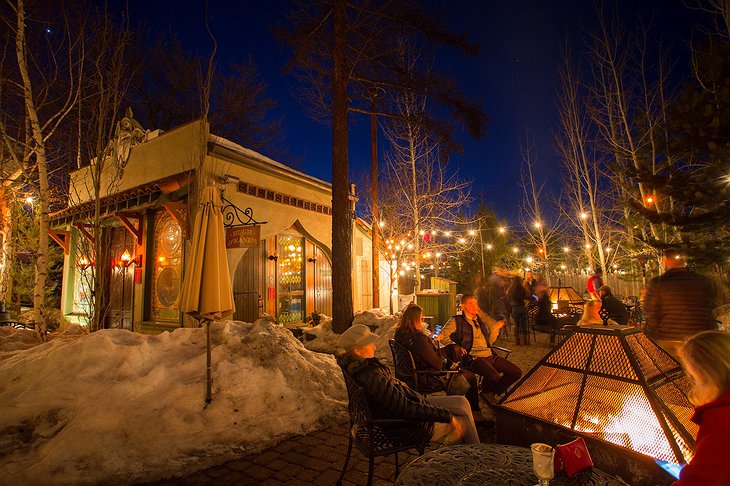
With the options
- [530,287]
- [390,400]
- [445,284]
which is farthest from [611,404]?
[445,284]

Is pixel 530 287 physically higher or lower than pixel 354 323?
higher

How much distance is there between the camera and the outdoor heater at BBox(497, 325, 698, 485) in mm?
2566

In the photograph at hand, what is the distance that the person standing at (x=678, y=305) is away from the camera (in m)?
4.14

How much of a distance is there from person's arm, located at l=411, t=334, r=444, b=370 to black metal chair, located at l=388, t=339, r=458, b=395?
9cm

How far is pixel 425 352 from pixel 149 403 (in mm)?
3520

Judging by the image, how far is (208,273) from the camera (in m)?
4.77

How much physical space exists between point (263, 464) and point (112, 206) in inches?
395

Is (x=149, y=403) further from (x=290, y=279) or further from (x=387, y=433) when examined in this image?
(x=290, y=279)

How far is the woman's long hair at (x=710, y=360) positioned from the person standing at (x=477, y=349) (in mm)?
3059

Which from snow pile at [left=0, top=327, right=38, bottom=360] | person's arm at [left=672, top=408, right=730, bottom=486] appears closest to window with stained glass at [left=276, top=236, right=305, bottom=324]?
snow pile at [left=0, top=327, right=38, bottom=360]

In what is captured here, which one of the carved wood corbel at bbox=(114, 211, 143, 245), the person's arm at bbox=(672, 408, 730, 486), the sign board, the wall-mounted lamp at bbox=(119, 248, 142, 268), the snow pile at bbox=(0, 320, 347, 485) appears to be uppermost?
the carved wood corbel at bbox=(114, 211, 143, 245)

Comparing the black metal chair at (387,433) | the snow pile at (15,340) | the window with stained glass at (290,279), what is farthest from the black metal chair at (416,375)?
the snow pile at (15,340)

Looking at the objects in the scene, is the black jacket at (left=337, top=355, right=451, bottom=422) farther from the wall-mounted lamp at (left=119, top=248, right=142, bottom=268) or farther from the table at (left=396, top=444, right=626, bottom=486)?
the wall-mounted lamp at (left=119, top=248, right=142, bottom=268)

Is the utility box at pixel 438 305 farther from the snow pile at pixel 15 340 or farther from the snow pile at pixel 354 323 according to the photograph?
the snow pile at pixel 15 340
